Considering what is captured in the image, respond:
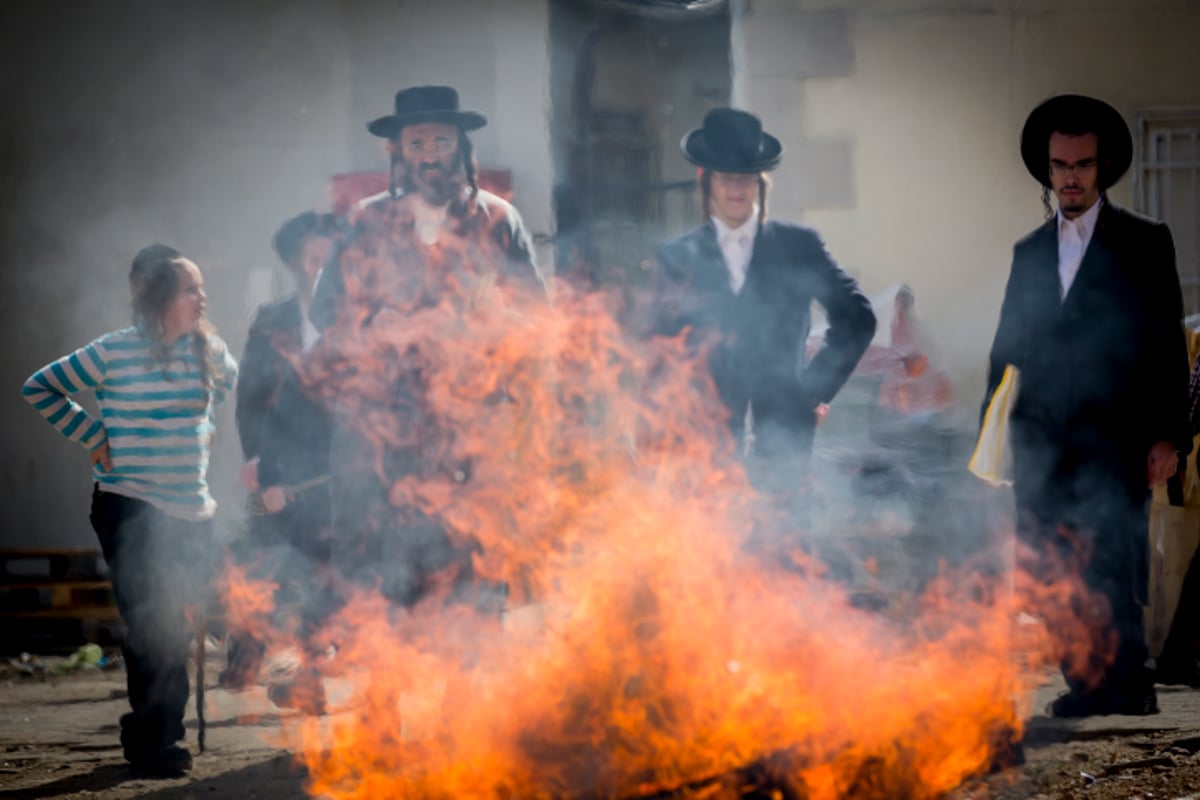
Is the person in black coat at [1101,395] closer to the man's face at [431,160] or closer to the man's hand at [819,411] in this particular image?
the man's hand at [819,411]

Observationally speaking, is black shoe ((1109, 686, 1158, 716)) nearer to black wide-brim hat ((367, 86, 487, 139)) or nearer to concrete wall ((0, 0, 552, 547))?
black wide-brim hat ((367, 86, 487, 139))

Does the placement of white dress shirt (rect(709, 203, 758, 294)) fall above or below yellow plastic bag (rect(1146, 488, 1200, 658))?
above

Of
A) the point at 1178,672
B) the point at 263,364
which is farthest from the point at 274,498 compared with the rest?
the point at 1178,672

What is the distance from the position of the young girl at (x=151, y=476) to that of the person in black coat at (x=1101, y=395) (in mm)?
3984

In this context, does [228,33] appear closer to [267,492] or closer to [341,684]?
[267,492]

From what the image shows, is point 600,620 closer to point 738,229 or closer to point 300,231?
point 738,229

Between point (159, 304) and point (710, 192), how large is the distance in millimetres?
2920

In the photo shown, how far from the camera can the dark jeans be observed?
16.4ft

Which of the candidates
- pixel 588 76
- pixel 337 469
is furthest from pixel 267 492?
pixel 588 76

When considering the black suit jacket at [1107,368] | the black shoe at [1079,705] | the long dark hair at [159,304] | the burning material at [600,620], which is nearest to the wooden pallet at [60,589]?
the burning material at [600,620]

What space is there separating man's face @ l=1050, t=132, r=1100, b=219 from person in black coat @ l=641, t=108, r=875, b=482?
1180 millimetres

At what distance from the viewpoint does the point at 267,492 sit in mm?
5785

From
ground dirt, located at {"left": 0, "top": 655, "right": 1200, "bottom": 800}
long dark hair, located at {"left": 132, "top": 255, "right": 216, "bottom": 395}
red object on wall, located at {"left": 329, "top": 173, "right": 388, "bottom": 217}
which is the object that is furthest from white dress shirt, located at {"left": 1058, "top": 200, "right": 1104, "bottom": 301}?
red object on wall, located at {"left": 329, "top": 173, "right": 388, "bottom": 217}

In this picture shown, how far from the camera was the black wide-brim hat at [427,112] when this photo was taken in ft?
19.6
